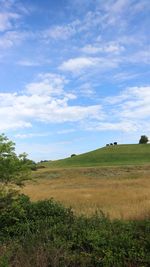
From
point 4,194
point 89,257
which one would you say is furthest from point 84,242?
point 4,194

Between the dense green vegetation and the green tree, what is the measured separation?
497mm

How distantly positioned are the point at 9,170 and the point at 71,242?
360cm

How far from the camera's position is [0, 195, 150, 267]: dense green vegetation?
29.5 ft

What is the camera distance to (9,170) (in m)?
12.9

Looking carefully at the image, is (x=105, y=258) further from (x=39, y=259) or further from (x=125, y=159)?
(x=125, y=159)

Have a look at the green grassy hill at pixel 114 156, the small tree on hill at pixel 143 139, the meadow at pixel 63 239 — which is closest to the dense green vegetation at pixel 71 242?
the meadow at pixel 63 239

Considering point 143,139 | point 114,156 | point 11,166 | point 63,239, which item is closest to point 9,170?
point 11,166

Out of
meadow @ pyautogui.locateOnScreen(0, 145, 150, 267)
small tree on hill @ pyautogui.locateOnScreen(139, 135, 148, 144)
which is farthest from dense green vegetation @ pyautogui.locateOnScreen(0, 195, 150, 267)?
small tree on hill @ pyautogui.locateOnScreen(139, 135, 148, 144)

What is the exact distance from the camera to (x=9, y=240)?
11055 millimetres

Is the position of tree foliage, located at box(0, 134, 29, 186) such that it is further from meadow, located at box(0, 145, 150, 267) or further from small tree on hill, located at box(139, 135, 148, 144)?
small tree on hill, located at box(139, 135, 148, 144)

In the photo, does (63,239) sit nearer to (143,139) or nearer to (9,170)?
(9,170)

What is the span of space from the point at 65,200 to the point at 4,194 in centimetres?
1365

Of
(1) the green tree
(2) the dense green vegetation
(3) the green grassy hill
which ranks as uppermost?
(3) the green grassy hill

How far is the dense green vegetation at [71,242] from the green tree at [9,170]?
50 cm
